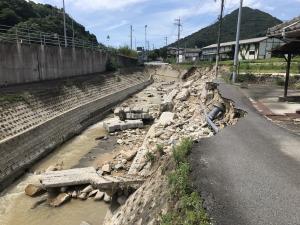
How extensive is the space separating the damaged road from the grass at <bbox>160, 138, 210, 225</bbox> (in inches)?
7.7

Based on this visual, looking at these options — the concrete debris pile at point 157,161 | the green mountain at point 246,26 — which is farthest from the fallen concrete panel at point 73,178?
the green mountain at point 246,26

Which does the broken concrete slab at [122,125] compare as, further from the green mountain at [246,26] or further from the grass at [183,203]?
the green mountain at [246,26]

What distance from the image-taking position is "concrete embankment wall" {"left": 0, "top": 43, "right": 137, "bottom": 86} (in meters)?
25.5

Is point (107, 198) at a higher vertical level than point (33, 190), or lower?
higher

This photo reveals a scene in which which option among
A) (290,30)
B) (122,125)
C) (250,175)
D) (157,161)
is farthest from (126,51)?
(250,175)

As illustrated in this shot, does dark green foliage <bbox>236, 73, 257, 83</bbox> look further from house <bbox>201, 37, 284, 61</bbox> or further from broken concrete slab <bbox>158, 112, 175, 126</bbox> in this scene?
house <bbox>201, 37, 284, 61</bbox>

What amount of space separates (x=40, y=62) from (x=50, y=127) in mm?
10989

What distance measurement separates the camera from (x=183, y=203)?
6852mm

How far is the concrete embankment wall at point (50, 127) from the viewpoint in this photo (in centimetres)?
1641

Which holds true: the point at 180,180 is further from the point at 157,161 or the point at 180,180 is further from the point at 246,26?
the point at 246,26

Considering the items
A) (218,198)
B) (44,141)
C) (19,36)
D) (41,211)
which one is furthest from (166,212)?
(19,36)

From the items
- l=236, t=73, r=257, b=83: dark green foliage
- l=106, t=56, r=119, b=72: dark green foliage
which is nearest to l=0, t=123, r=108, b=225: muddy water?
l=236, t=73, r=257, b=83: dark green foliage

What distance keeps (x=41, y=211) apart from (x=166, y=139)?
6869mm

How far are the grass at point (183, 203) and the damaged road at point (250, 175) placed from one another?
20 cm
